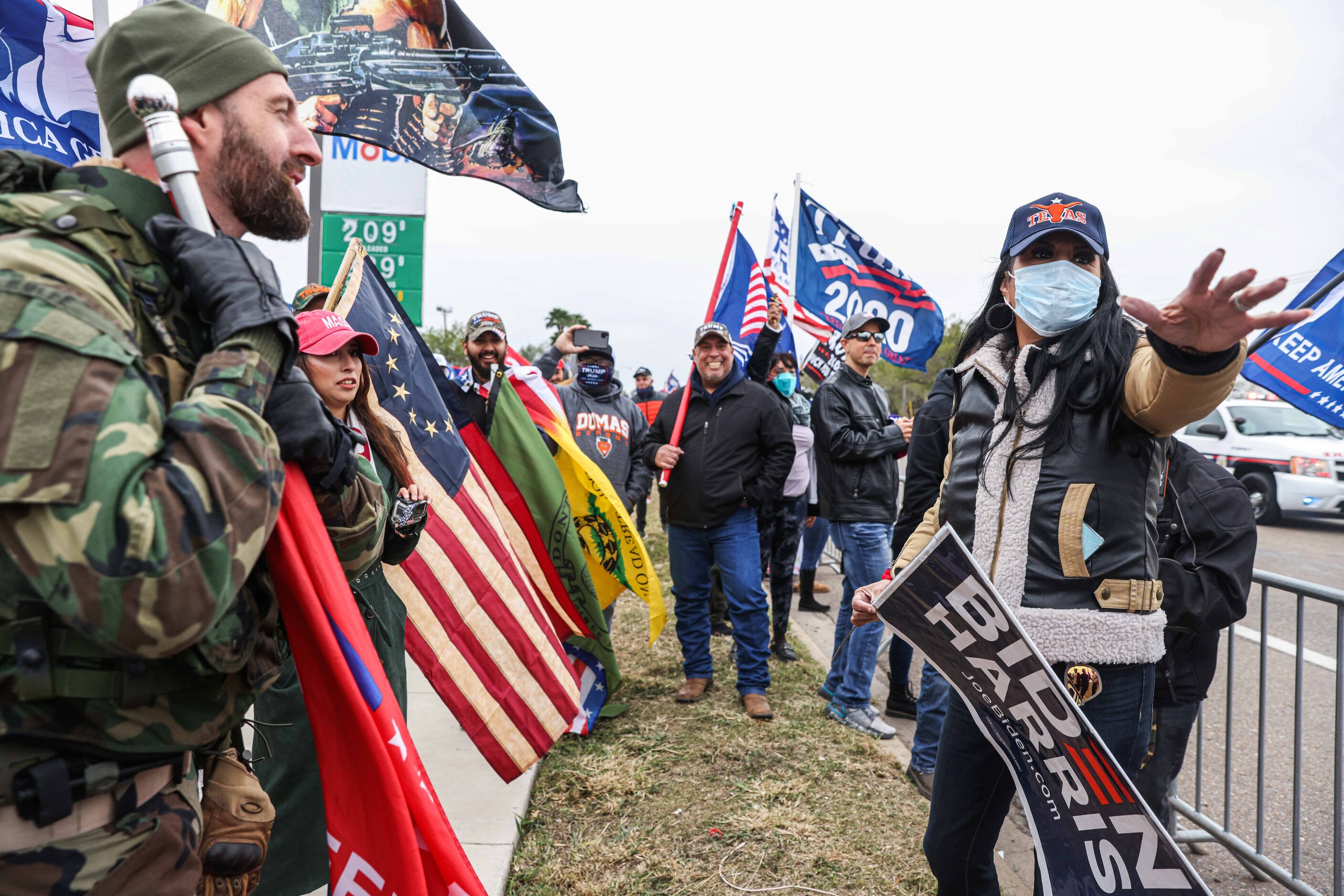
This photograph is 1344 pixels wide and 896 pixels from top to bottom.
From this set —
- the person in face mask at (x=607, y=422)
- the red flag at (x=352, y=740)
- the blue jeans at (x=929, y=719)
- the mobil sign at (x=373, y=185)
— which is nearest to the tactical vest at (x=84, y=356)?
the red flag at (x=352, y=740)

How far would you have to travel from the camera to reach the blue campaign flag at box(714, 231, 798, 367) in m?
6.20

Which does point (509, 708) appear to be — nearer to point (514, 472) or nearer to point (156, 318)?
point (514, 472)

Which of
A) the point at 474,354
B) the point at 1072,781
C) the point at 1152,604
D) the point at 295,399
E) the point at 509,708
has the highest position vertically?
the point at 474,354

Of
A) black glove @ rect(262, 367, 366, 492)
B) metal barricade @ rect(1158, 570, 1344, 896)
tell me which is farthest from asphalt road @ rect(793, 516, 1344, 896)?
black glove @ rect(262, 367, 366, 492)

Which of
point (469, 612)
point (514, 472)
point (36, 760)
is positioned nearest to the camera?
point (36, 760)

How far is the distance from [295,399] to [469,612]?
1.94m

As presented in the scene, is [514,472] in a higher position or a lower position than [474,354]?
lower

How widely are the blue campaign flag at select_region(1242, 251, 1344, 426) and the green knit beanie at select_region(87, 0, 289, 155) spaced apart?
4.76m

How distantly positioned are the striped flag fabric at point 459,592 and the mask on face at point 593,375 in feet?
9.37

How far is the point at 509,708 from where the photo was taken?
10.7 feet

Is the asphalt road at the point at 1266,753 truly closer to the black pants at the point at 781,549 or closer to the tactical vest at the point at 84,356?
the black pants at the point at 781,549

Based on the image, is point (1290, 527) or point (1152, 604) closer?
point (1152, 604)

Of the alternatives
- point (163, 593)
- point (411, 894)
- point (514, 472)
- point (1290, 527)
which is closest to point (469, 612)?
point (514, 472)

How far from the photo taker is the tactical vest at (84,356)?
1.08 m
